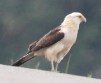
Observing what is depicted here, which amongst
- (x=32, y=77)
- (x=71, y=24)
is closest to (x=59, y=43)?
(x=71, y=24)

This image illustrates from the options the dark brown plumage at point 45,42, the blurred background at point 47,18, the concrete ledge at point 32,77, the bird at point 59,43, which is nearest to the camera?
the concrete ledge at point 32,77

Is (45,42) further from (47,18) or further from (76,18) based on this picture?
(47,18)

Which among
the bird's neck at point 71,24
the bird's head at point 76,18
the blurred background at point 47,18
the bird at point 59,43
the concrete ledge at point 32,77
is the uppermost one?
the blurred background at point 47,18

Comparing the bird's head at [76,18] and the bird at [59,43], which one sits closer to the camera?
the bird at [59,43]

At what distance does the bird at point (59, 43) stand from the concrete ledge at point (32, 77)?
5.86 feet

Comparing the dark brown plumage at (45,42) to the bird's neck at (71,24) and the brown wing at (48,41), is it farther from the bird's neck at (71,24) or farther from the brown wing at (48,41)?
the bird's neck at (71,24)

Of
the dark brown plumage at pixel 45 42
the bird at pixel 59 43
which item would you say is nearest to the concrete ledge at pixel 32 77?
the bird at pixel 59 43

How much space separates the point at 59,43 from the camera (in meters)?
7.94

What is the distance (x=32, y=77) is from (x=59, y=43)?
7.27 ft

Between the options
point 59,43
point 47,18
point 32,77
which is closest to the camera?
point 32,77

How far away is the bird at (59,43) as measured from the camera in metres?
7.83

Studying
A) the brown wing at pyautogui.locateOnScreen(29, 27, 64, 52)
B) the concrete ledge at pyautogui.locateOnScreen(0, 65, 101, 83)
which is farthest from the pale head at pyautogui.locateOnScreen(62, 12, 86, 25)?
the concrete ledge at pyautogui.locateOnScreen(0, 65, 101, 83)

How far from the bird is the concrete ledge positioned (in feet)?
5.86

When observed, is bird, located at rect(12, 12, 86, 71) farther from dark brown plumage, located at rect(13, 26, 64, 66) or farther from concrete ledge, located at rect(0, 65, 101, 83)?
concrete ledge, located at rect(0, 65, 101, 83)
